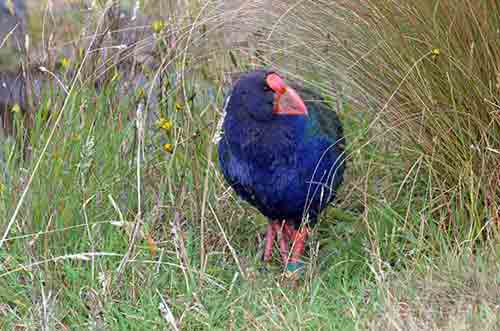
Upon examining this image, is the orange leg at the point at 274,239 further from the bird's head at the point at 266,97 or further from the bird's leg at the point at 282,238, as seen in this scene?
the bird's head at the point at 266,97

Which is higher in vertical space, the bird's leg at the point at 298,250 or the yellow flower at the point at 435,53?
the yellow flower at the point at 435,53

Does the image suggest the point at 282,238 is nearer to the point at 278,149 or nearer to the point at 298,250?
the point at 298,250

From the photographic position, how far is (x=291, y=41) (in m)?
4.19

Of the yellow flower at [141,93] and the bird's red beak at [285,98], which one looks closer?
the bird's red beak at [285,98]

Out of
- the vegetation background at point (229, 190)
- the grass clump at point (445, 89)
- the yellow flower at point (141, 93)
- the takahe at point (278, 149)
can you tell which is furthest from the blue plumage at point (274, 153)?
the yellow flower at point (141, 93)

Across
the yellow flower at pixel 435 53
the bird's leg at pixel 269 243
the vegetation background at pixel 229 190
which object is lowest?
the bird's leg at pixel 269 243

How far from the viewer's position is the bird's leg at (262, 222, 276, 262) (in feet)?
13.7

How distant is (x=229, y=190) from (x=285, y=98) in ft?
2.21

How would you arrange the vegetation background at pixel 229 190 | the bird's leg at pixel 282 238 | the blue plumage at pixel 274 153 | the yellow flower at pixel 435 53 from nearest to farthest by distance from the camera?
the vegetation background at pixel 229 190 → the yellow flower at pixel 435 53 → the blue plumage at pixel 274 153 → the bird's leg at pixel 282 238

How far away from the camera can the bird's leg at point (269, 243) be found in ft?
13.7

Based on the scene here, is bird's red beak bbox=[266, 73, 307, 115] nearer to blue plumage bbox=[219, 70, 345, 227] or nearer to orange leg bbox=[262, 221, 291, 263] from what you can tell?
blue plumage bbox=[219, 70, 345, 227]

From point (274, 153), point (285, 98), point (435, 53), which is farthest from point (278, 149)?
point (435, 53)

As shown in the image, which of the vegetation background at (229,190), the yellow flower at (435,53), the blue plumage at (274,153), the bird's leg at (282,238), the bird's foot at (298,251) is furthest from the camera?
the bird's leg at (282,238)

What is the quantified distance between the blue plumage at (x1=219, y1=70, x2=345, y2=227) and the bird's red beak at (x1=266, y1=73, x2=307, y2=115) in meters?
0.02
